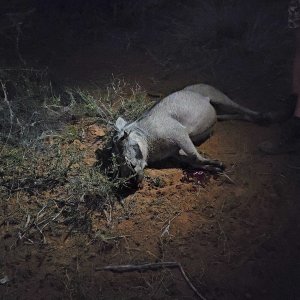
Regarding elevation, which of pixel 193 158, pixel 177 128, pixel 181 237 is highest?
pixel 177 128

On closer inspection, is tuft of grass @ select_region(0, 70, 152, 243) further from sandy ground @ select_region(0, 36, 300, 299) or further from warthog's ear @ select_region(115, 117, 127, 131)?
warthog's ear @ select_region(115, 117, 127, 131)

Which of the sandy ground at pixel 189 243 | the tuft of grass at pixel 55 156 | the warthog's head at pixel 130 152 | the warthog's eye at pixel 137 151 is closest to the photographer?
the sandy ground at pixel 189 243

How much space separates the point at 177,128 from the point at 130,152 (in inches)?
22.6

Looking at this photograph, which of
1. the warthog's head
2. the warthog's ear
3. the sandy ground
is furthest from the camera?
the warthog's ear

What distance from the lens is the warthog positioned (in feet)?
14.3

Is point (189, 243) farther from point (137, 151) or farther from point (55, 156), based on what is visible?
point (55, 156)

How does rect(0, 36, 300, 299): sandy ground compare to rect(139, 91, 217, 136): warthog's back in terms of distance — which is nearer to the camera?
rect(0, 36, 300, 299): sandy ground

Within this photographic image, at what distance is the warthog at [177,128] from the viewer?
14.3 ft

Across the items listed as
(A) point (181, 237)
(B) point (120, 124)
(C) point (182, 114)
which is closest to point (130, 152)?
(B) point (120, 124)

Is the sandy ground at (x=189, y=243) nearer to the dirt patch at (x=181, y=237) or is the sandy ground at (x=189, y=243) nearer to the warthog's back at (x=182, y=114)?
the dirt patch at (x=181, y=237)

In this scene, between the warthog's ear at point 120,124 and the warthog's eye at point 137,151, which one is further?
the warthog's ear at point 120,124

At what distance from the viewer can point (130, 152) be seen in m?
4.30

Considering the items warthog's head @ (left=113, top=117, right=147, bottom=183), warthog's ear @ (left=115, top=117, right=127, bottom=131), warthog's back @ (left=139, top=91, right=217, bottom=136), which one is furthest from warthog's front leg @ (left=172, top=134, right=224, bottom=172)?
warthog's ear @ (left=115, top=117, right=127, bottom=131)

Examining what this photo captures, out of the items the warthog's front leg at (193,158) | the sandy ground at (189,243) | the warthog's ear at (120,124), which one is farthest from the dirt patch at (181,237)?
the warthog's ear at (120,124)
